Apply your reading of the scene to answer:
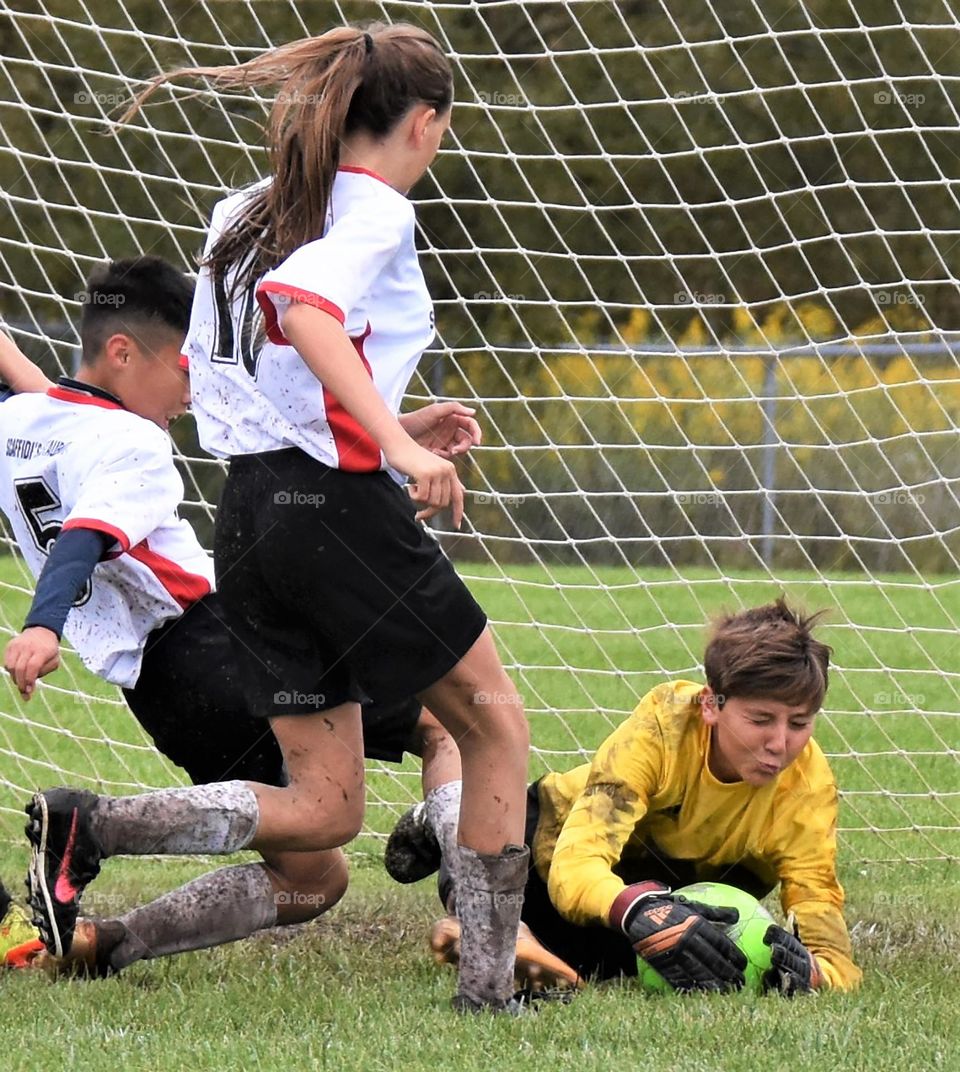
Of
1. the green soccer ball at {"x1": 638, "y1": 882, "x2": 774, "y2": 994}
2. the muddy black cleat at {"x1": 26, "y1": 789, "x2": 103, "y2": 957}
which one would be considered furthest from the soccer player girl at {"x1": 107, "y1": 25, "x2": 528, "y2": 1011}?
the green soccer ball at {"x1": 638, "y1": 882, "x2": 774, "y2": 994}

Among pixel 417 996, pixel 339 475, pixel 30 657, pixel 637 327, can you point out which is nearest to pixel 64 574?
pixel 30 657

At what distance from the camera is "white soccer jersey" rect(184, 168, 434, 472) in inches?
102

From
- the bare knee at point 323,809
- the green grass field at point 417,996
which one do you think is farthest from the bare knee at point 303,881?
the bare knee at point 323,809

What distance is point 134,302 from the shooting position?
3463 mm

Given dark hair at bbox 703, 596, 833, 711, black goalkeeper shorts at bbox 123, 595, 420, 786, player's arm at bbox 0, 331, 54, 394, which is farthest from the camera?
player's arm at bbox 0, 331, 54, 394

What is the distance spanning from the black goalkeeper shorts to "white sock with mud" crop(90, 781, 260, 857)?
0.33 m

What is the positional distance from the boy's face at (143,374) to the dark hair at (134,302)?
0.8 inches

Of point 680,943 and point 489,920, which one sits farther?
point 680,943

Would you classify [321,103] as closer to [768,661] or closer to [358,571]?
[358,571]

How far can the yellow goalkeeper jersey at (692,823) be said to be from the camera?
10.6 feet

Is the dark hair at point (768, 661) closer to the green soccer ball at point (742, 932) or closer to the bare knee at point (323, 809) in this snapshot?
the green soccer ball at point (742, 932)

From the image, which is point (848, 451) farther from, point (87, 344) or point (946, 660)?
point (87, 344)

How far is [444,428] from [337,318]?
52 centimetres

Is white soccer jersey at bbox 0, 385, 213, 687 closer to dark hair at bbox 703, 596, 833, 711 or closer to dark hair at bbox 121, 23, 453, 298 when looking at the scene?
dark hair at bbox 121, 23, 453, 298
